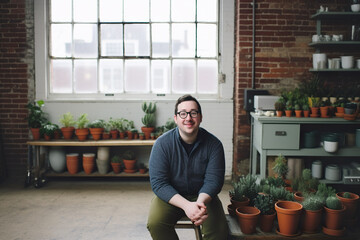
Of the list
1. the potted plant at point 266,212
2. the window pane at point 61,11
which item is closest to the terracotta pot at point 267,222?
the potted plant at point 266,212

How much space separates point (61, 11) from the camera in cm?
496

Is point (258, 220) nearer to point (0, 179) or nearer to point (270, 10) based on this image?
point (270, 10)

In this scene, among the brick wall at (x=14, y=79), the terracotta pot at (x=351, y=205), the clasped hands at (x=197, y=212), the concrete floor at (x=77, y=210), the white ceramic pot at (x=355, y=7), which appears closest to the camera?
the clasped hands at (x=197, y=212)

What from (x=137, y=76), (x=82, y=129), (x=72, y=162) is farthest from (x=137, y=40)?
(x=72, y=162)

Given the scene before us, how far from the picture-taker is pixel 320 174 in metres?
4.09

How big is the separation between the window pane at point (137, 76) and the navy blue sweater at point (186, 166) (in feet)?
8.80

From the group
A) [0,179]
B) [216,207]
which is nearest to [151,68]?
[0,179]

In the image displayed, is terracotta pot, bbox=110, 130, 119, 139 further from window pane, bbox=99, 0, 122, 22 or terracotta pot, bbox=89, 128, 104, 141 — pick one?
window pane, bbox=99, 0, 122, 22

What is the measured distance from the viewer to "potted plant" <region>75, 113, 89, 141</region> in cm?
470

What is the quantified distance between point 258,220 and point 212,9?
3.35 meters

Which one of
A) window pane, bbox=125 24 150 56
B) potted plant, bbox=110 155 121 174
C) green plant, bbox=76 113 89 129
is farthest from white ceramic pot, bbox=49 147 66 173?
window pane, bbox=125 24 150 56

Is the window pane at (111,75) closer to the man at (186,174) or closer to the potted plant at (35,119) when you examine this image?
the potted plant at (35,119)

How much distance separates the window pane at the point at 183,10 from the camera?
16.1ft

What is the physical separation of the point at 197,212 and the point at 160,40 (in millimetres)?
3304
